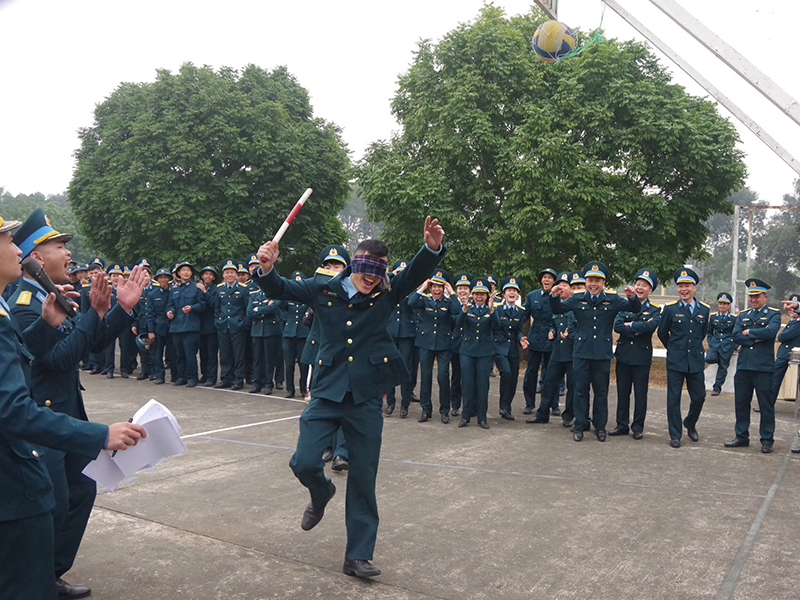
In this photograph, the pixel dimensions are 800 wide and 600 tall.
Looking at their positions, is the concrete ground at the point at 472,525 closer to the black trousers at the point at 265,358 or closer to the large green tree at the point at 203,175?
the black trousers at the point at 265,358

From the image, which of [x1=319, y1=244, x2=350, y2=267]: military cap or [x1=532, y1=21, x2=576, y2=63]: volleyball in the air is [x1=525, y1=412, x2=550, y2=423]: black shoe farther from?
[x1=532, y1=21, x2=576, y2=63]: volleyball in the air

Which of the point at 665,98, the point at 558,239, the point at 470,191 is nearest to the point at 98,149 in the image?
the point at 470,191

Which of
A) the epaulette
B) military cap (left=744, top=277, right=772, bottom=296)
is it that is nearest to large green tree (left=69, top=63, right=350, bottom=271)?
military cap (left=744, top=277, right=772, bottom=296)

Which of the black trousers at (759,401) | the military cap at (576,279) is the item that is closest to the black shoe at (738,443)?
the black trousers at (759,401)

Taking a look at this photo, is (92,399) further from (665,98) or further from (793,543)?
(665,98)

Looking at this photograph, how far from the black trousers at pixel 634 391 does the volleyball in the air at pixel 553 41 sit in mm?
4157

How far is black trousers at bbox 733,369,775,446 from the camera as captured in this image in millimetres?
8664

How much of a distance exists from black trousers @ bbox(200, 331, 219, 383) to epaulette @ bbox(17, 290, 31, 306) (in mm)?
10036

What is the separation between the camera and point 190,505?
5.73 m

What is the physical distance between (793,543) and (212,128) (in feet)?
69.3

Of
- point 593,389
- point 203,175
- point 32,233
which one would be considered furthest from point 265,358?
point 203,175

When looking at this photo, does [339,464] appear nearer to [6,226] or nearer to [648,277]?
[648,277]

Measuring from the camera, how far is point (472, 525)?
A: 5426 mm

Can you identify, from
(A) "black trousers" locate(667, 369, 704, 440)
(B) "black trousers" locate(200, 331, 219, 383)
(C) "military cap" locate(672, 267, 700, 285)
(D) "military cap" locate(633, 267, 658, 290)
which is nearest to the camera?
(A) "black trousers" locate(667, 369, 704, 440)
